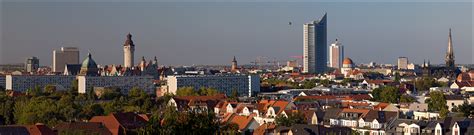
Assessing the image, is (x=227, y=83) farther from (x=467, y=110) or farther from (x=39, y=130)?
(x=39, y=130)

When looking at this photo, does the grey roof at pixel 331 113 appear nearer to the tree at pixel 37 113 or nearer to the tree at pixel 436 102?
the tree at pixel 436 102

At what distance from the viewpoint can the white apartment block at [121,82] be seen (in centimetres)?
→ 10838

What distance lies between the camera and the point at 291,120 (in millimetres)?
47156

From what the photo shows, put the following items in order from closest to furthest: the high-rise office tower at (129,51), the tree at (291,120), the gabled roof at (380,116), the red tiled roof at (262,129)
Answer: the red tiled roof at (262,129) < the gabled roof at (380,116) < the tree at (291,120) < the high-rise office tower at (129,51)

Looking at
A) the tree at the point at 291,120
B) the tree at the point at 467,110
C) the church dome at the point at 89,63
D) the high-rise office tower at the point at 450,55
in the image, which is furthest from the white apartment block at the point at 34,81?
the tree at the point at 291,120

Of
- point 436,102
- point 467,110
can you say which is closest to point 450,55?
point 436,102

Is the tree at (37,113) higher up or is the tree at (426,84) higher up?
the tree at (426,84)

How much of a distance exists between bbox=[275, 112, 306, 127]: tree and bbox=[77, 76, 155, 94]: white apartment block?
60941 mm

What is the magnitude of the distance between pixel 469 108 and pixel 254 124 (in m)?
14.4

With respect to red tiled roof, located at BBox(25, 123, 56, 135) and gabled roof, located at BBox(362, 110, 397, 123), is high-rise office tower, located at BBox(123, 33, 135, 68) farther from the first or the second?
red tiled roof, located at BBox(25, 123, 56, 135)

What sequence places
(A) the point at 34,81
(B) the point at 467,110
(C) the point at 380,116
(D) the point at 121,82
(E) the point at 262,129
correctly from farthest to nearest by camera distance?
(A) the point at 34,81 → (D) the point at 121,82 → (B) the point at 467,110 → (C) the point at 380,116 → (E) the point at 262,129

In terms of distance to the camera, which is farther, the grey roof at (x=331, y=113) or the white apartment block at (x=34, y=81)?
the white apartment block at (x=34, y=81)

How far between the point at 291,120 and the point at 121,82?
2601 inches

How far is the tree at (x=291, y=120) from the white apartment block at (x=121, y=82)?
6094 cm
